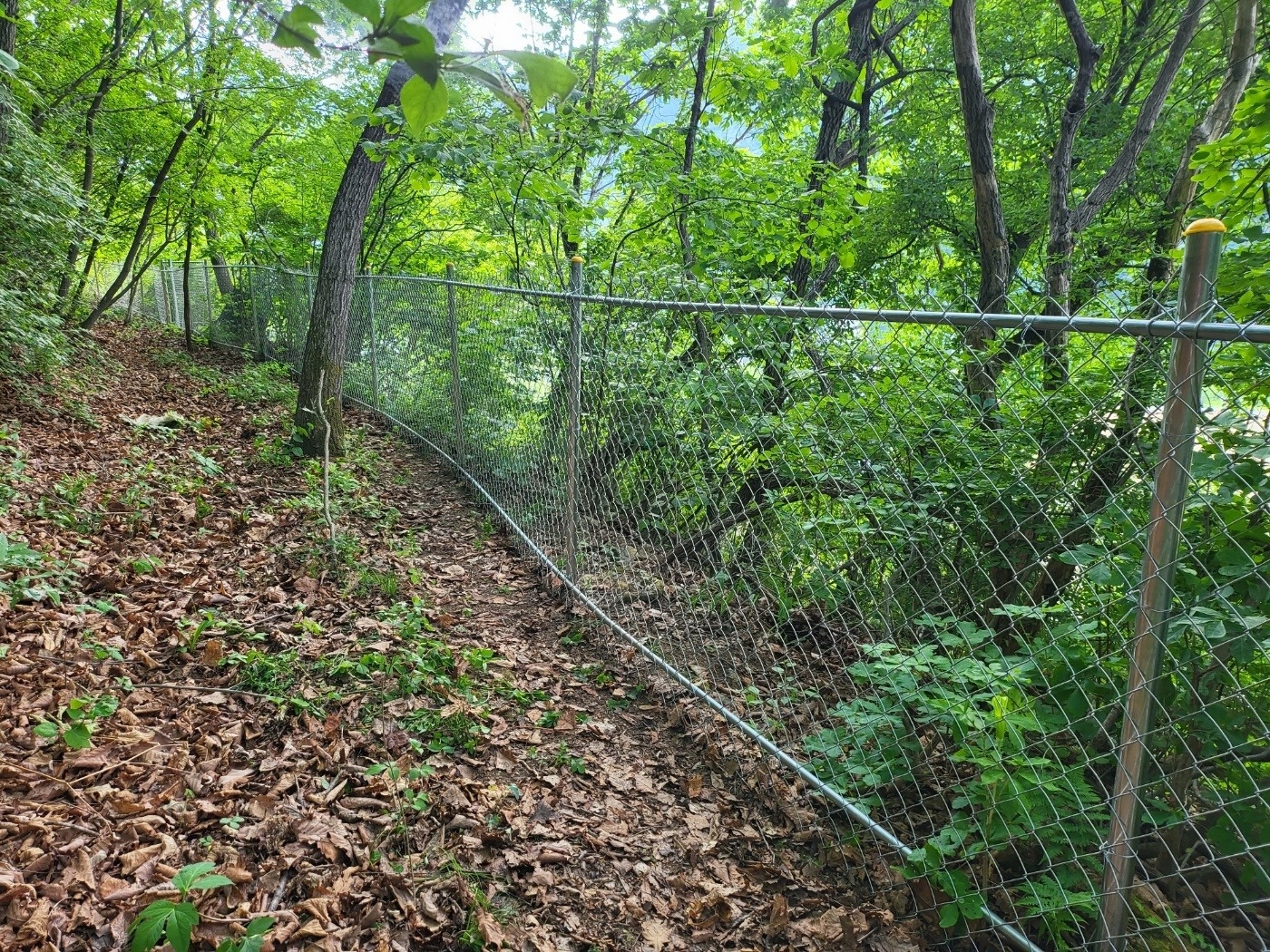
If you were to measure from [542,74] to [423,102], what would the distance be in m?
0.13

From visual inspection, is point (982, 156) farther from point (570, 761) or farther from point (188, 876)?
point (188, 876)

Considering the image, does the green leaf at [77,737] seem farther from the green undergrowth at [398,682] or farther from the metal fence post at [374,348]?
the metal fence post at [374,348]

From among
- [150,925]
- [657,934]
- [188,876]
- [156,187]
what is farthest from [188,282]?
[657,934]

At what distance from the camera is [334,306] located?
6246mm


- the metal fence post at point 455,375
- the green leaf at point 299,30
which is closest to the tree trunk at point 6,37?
the metal fence post at point 455,375

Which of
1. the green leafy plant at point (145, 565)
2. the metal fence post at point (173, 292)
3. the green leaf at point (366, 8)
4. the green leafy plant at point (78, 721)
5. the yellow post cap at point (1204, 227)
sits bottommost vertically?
the green leafy plant at point (78, 721)

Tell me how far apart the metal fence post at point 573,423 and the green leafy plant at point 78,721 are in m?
2.29

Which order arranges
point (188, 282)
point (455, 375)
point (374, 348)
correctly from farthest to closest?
point (188, 282) < point (374, 348) < point (455, 375)

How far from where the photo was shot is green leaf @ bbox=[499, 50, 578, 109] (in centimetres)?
58

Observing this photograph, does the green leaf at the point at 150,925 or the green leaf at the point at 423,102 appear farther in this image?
the green leaf at the point at 150,925

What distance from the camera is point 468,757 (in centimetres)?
283

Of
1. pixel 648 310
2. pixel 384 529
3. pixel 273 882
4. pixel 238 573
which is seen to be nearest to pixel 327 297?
pixel 384 529

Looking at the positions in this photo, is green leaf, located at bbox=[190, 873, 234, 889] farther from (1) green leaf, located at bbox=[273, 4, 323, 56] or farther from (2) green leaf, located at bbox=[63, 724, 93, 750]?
(1) green leaf, located at bbox=[273, 4, 323, 56]

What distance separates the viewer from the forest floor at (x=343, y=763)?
6.80 feet
